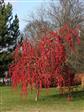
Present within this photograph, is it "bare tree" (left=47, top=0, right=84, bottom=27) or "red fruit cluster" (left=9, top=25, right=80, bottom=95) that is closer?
"red fruit cluster" (left=9, top=25, right=80, bottom=95)

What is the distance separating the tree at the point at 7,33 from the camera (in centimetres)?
6614

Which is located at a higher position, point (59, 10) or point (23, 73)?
point (59, 10)

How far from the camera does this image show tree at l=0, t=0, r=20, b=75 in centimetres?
6614

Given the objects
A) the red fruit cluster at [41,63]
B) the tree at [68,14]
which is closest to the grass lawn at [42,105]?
the red fruit cluster at [41,63]

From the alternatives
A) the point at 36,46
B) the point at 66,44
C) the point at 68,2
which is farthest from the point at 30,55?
the point at 68,2

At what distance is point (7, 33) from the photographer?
67.4 meters

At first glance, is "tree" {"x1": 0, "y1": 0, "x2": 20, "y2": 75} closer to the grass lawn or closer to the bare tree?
the bare tree

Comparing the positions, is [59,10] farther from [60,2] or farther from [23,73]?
[23,73]

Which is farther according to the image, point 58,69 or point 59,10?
point 59,10

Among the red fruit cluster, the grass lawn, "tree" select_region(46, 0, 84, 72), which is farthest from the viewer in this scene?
"tree" select_region(46, 0, 84, 72)

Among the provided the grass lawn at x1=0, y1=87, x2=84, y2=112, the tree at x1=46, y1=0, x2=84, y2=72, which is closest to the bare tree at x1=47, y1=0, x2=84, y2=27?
the tree at x1=46, y1=0, x2=84, y2=72

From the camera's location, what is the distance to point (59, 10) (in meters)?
67.1

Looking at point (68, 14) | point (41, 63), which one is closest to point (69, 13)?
point (68, 14)

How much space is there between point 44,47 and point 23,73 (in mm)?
2274
